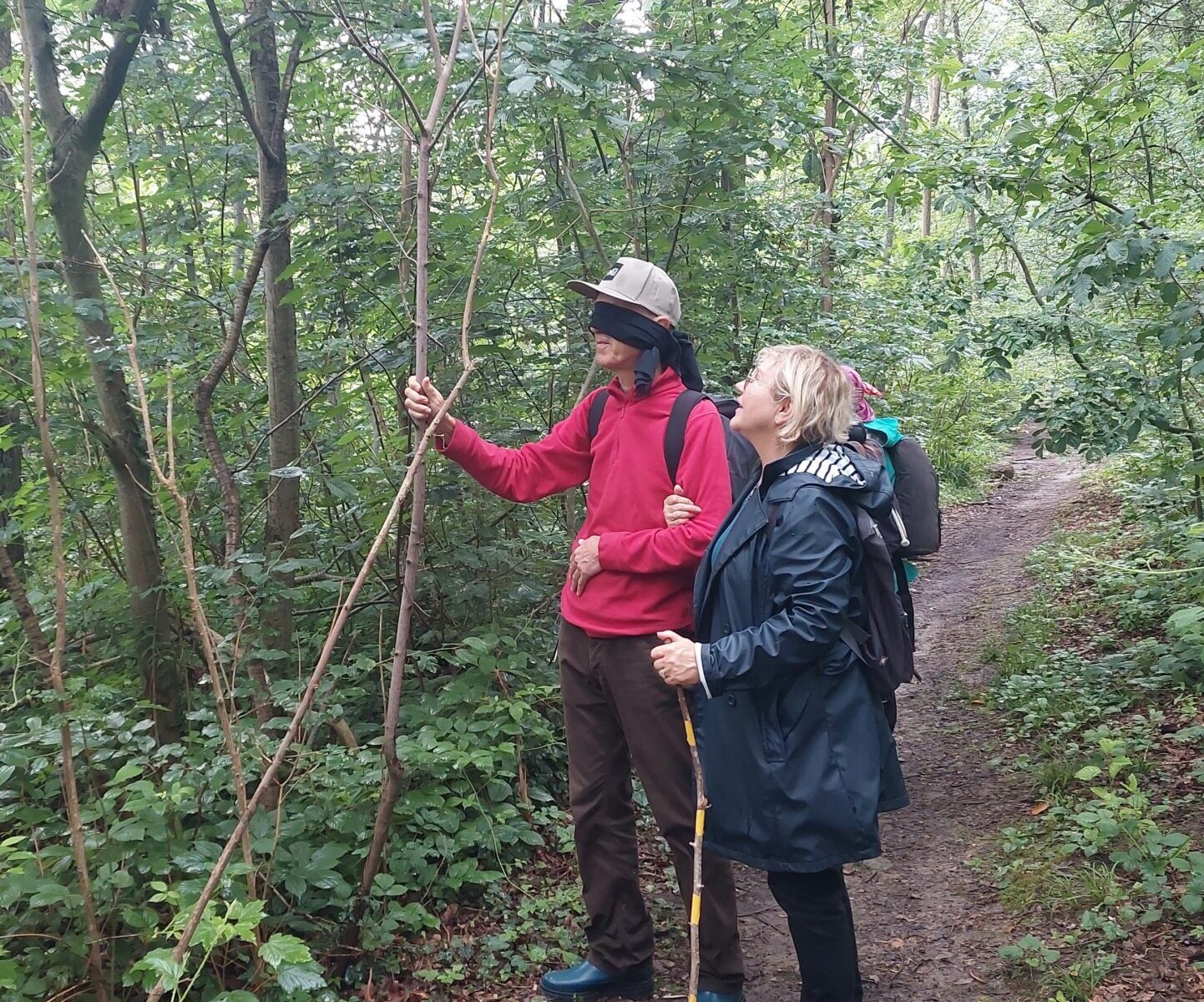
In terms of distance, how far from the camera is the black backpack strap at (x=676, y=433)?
2.97 meters

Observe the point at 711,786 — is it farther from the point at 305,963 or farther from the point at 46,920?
the point at 46,920

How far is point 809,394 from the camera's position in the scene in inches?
99.7

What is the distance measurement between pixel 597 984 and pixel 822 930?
41.2 inches

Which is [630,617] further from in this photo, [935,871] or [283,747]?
[935,871]

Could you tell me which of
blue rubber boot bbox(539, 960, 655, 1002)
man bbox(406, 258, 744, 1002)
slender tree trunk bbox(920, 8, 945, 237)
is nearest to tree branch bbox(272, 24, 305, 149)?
man bbox(406, 258, 744, 1002)

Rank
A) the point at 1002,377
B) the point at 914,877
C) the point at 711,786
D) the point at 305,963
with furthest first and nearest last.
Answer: the point at 1002,377
the point at 914,877
the point at 305,963
the point at 711,786

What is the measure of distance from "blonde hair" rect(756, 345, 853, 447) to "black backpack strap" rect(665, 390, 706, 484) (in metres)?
0.43

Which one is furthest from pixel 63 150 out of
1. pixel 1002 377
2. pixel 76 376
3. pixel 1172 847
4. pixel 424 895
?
pixel 1172 847

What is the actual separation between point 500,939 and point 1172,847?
9.14 ft

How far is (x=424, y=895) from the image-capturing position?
3.76m

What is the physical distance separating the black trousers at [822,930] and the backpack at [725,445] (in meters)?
1.17

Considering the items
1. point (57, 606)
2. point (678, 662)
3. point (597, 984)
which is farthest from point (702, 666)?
point (57, 606)

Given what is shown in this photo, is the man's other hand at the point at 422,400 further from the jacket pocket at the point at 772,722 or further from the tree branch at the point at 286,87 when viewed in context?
the tree branch at the point at 286,87

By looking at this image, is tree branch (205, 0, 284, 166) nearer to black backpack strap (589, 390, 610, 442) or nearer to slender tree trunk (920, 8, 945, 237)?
black backpack strap (589, 390, 610, 442)
